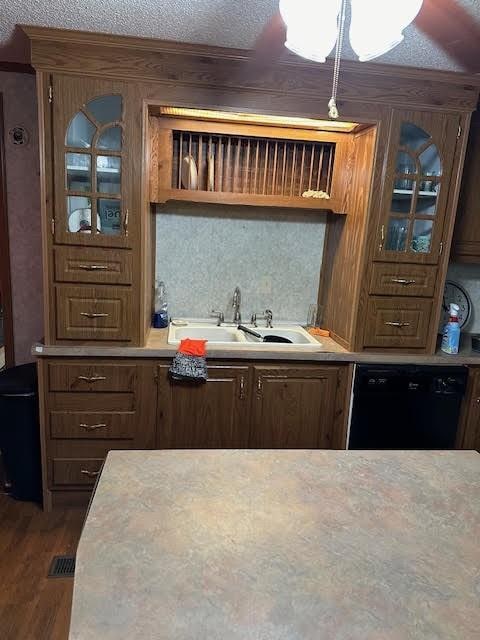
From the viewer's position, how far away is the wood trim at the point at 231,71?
2.01 metres

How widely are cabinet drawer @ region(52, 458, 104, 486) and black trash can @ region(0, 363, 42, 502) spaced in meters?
0.12

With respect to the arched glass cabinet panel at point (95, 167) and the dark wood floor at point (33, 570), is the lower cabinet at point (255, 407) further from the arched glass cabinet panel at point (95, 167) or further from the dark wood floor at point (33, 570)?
the arched glass cabinet panel at point (95, 167)

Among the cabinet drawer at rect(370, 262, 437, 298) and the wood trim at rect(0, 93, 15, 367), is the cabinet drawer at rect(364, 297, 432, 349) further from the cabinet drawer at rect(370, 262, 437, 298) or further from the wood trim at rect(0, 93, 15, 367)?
the wood trim at rect(0, 93, 15, 367)

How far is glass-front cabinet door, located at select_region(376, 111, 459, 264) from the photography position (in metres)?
2.29

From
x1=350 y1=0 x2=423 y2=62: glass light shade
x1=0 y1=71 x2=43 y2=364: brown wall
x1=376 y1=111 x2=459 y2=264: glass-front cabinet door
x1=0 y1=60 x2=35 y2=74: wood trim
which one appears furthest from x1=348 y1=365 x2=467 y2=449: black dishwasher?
x1=0 y1=60 x2=35 y2=74: wood trim

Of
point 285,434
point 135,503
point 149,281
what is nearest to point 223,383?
point 285,434

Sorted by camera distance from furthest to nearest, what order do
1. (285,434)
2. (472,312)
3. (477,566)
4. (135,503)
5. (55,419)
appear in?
(472,312) < (285,434) < (55,419) < (135,503) < (477,566)

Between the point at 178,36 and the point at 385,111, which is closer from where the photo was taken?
the point at 178,36

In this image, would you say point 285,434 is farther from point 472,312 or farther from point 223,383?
point 472,312

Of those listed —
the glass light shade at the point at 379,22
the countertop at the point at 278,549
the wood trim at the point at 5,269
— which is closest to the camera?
the countertop at the point at 278,549

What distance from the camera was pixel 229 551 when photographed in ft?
3.02

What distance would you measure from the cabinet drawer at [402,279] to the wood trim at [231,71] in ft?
2.73

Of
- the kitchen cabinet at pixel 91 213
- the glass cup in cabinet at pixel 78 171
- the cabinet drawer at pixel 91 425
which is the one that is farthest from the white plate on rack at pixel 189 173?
the cabinet drawer at pixel 91 425

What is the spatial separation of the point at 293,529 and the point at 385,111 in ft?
6.86
